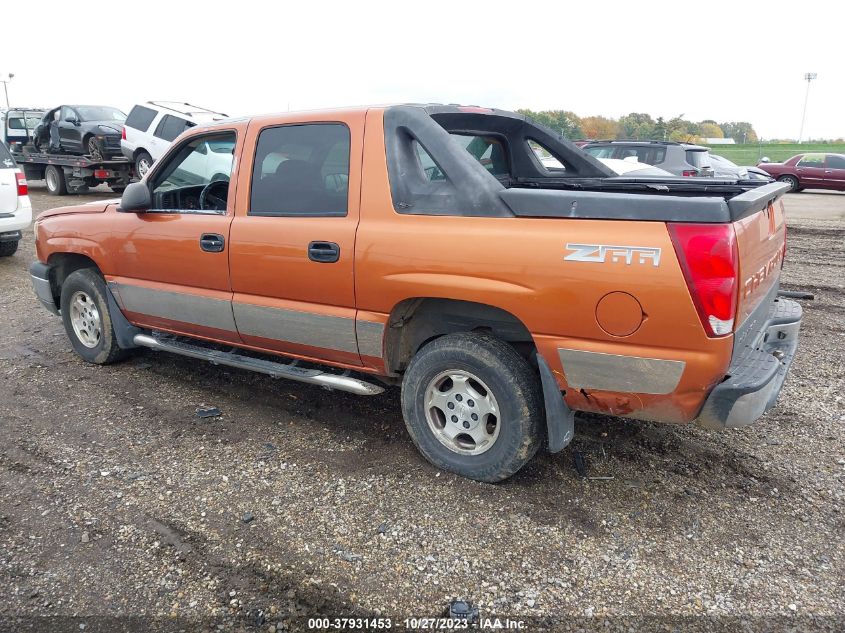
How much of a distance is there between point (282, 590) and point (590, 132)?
34.9 metres

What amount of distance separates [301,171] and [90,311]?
8.05 feet

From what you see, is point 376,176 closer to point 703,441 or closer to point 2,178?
point 703,441

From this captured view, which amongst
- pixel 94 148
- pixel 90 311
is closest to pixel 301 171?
pixel 90 311

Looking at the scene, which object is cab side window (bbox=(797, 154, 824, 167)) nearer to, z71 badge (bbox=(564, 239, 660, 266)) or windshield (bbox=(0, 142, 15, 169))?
windshield (bbox=(0, 142, 15, 169))

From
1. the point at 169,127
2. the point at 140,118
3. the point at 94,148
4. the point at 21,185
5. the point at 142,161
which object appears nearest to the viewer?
the point at 21,185

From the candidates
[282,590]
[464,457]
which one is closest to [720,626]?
[464,457]

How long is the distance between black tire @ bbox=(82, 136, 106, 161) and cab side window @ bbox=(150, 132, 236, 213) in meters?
13.6

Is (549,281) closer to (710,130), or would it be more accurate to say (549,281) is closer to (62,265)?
(62,265)

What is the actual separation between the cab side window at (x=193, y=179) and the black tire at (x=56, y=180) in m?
14.7

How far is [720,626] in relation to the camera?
2.43 metres

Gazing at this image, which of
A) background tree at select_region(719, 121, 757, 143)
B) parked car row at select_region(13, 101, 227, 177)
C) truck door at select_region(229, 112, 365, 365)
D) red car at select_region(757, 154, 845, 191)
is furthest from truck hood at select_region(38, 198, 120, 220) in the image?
background tree at select_region(719, 121, 757, 143)

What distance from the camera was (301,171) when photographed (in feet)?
12.5

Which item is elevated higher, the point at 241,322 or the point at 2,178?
the point at 2,178

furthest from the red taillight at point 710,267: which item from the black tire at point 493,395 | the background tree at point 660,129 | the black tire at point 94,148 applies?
the background tree at point 660,129
